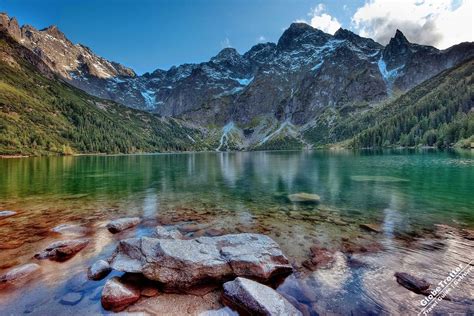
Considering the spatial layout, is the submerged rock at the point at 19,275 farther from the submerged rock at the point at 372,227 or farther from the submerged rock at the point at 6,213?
the submerged rock at the point at 372,227

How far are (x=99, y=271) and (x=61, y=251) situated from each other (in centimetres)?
475

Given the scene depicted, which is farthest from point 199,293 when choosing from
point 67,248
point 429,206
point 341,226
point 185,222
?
point 429,206

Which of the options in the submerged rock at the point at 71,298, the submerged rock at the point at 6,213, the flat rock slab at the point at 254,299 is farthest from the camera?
the submerged rock at the point at 6,213

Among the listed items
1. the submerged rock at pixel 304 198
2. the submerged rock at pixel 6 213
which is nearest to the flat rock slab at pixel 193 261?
the submerged rock at pixel 304 198

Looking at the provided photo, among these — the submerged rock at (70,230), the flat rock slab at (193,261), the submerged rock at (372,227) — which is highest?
the flat rock slab at (193,261)

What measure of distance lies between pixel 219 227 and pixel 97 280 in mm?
11103

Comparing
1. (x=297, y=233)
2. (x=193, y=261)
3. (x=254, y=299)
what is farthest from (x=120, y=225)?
(x=254, y=299)

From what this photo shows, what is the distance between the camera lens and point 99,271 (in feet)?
44.1

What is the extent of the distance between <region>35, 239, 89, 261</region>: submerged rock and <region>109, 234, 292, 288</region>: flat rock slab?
4.24m

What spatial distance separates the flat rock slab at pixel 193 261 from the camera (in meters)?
12.2

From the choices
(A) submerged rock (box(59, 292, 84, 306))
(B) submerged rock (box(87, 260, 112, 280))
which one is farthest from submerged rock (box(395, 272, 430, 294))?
(A) submerged rock (box(59, 292, 84, 306))

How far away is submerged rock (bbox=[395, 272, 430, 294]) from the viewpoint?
474 inches

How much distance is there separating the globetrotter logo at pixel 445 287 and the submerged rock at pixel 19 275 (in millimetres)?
18555

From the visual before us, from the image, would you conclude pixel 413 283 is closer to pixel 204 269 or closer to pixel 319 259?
pixel 319 259
